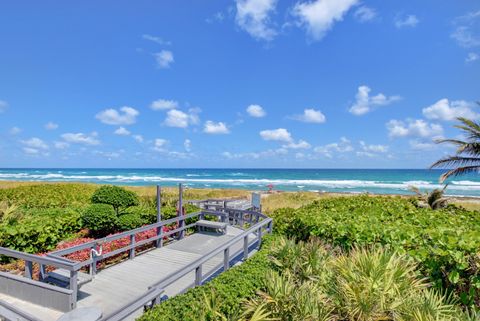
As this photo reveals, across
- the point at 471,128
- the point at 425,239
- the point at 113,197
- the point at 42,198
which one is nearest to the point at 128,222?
the point at 113,197

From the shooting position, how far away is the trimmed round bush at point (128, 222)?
1196cm

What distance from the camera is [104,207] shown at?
40.3 feet

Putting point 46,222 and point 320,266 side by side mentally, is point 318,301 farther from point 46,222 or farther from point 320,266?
point 46,222

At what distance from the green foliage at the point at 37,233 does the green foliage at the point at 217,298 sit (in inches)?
293

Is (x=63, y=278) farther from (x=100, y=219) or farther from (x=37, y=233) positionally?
(x=100, y=219)

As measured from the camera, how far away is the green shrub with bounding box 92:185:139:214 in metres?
13.5

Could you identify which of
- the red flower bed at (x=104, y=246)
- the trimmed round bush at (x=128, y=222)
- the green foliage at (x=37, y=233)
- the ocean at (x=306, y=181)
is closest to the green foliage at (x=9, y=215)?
the green foliage at (x=37, y=233)

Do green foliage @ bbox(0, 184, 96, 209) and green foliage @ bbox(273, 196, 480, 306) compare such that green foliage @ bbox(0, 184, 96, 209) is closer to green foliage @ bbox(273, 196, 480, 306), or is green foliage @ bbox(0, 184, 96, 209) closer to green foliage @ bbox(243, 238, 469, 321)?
green foliage @ bbox(273, 196, 480, 306)

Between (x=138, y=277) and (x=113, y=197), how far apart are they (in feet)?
23.6

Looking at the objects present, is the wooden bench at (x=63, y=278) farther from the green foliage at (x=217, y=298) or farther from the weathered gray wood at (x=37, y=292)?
the green foliage at (x=217, y=298)

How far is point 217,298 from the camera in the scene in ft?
15.3

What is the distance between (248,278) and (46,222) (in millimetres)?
8245

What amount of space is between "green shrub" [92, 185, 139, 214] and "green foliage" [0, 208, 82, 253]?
5.45 feet

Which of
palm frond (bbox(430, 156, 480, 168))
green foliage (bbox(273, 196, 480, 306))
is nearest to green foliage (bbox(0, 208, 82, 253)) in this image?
green foliage (bbox(273, 196, 480, 306))
